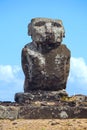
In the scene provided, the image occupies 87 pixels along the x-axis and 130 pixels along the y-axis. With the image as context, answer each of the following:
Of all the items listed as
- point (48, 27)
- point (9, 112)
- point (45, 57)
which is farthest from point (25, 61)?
point (9, 112)

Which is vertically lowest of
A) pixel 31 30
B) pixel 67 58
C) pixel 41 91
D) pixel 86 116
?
pixel 86 116

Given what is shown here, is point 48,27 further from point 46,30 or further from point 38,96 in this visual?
point 38,96

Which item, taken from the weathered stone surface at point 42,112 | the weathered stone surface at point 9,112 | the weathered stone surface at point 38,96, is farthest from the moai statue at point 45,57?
the weathered stone surface at point 9,112

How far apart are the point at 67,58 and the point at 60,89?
1.12 meters

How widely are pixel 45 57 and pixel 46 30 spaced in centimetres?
95

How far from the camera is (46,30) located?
15.5m

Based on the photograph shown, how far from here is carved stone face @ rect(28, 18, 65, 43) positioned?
15555 mm

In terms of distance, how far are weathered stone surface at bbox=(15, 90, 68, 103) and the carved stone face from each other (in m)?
1.81

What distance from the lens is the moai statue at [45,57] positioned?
51.1ft

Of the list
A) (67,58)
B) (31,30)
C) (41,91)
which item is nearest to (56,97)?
(41,91)

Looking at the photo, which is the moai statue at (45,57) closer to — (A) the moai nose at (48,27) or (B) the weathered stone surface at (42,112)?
(A) the moai nose at (48,27)

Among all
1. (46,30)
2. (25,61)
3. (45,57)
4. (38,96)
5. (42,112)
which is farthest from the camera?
(25,61)

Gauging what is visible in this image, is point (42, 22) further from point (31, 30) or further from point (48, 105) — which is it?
point (48, 105)

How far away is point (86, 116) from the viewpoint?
13156 millimetres
